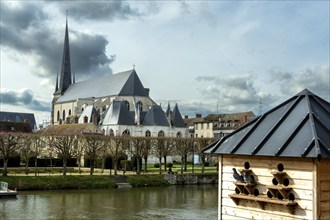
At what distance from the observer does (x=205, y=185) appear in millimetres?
46562

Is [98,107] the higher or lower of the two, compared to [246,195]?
higher

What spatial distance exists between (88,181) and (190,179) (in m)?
11.4

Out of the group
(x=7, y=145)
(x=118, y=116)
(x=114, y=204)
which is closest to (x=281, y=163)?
(x=114, y=204)

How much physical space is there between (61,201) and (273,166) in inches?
1036

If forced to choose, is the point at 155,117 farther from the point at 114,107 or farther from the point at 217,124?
the point at 217,124

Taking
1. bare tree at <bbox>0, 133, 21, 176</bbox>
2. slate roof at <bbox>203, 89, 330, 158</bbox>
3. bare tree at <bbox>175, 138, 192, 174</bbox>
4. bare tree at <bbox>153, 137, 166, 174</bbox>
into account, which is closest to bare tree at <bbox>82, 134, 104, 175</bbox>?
bare tree at <bbox>153, 137, 166, 174</bbox>

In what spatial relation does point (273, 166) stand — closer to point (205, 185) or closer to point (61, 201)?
point (61, 201)

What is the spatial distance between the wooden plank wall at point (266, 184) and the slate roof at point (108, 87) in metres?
77.6

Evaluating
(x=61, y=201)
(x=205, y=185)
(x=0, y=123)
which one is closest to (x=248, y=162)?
(x=61, y=201)

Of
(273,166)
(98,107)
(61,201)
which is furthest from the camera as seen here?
(98,107)

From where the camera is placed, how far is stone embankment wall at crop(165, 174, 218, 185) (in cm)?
4662

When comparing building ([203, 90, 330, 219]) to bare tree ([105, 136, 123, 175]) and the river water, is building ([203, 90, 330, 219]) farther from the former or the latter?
bare tree ([105, 136, 123, 175])

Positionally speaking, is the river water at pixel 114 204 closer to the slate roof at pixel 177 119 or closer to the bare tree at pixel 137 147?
the bare tree at pixel 137 147

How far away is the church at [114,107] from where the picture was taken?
244 feet
